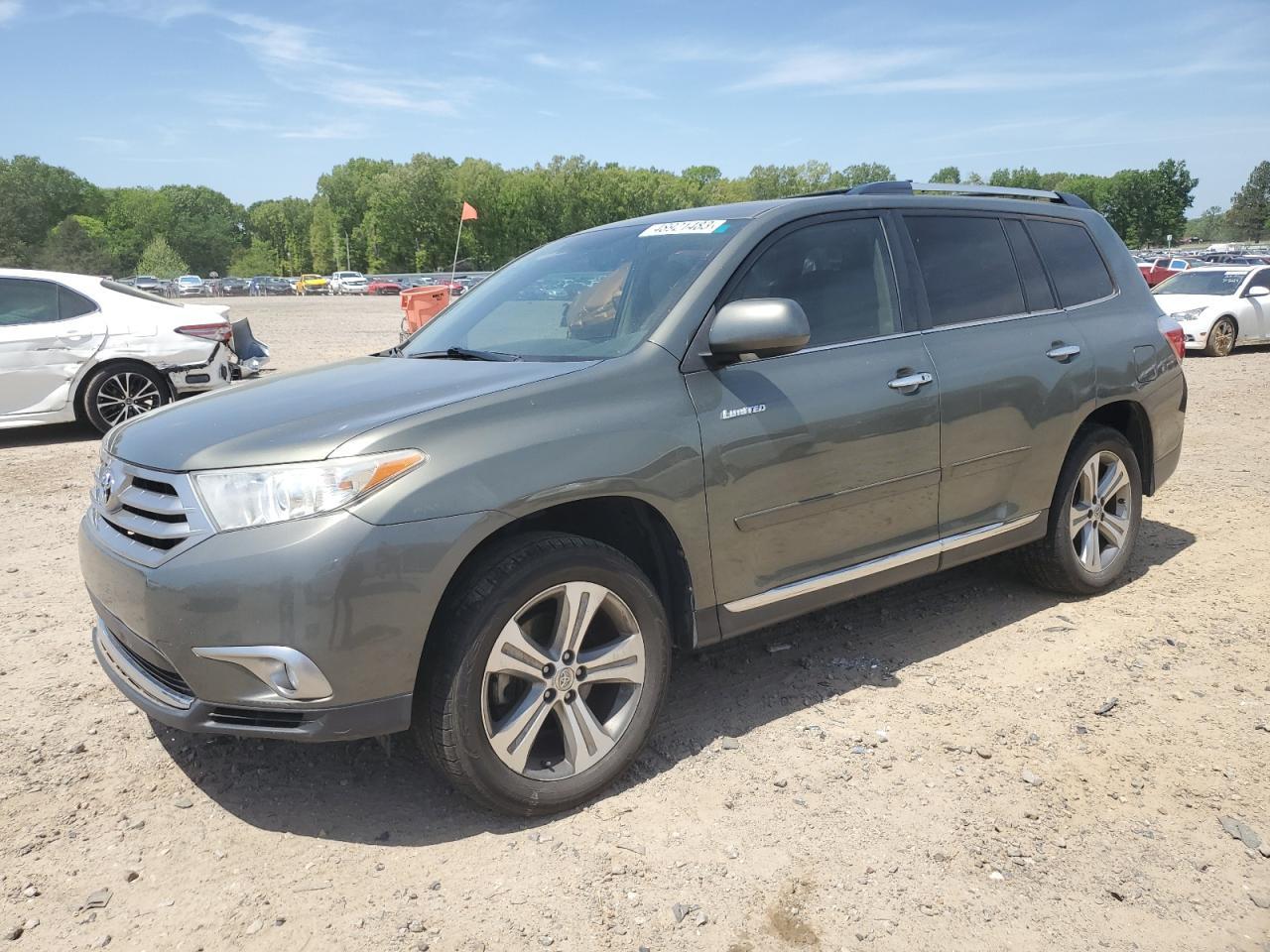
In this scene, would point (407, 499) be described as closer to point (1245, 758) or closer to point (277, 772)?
point (277, 772)

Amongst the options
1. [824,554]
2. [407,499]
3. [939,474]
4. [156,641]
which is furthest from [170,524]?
[939,474]

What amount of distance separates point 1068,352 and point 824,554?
5.60 feet

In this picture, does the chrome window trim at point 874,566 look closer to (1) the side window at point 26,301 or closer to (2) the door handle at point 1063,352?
(2) the door handle at point 1063,352

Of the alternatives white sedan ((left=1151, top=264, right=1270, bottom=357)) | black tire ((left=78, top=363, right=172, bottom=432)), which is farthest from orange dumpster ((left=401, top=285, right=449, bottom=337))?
white sedan ((left=1151, top=264, right=1270, bottom=357))

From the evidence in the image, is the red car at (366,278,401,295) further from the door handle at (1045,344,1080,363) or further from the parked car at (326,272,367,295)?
the door handle at (1045,344,1080,363)

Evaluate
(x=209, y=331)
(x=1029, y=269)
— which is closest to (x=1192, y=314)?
(x=1029, y=269)

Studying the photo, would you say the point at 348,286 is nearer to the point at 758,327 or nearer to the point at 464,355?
the point at 464,355

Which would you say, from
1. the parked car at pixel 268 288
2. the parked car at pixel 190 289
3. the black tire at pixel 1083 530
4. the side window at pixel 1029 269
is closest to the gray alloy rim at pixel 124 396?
the side window at pixel 1029 269

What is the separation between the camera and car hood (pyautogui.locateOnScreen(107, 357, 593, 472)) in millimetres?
2738

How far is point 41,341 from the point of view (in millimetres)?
8875

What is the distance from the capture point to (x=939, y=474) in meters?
3.92

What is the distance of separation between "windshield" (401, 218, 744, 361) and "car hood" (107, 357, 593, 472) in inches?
8.8

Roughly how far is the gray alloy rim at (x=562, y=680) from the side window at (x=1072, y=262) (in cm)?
285

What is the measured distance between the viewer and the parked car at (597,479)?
264cm
